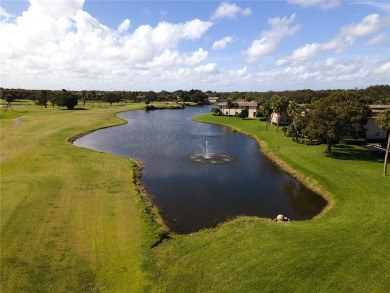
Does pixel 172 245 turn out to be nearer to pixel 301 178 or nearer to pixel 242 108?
pixel 301 178

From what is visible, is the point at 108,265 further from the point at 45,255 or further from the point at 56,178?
the point at 56,178

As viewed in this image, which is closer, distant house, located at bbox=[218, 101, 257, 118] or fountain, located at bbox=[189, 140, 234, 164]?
fountain, located at bbox=[189, 140, 234, 164]

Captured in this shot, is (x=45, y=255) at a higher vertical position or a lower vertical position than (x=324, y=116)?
lower

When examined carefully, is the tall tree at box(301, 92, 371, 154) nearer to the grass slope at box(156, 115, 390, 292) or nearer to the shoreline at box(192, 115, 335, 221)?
the shoreline at box(192, 115, 335, 221)

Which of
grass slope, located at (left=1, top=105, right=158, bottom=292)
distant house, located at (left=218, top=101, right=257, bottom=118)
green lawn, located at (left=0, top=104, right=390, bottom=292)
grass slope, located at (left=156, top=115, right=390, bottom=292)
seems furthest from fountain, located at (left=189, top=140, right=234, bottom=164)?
distant house, located at (left=218, top=101, right=257, bottom=118)

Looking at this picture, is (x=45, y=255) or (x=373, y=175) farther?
(x=373, y=175)

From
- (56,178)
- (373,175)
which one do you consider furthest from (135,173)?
(373,175)
